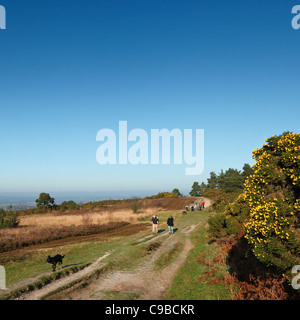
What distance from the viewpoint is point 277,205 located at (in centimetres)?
655

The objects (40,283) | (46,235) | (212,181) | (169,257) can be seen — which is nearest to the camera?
(40,283)

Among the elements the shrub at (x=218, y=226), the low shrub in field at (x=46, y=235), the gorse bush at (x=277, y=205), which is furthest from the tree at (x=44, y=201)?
the gorse bush at (x=277, y=205)

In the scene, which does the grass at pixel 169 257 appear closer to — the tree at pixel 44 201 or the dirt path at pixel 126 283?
the dirt path at pixel 126 283

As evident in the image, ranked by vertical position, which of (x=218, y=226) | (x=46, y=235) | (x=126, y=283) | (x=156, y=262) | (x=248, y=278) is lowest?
(x=46, y=235)

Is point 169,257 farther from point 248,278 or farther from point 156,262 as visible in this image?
point 248,278

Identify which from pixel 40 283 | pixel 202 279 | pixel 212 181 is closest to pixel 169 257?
pixel 202 279

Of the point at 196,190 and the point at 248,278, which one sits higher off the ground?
the point at 248,278

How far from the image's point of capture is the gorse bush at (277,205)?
6363 millimetres

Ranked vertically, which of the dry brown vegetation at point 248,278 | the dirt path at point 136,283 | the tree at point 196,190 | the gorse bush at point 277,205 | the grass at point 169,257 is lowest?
the tree at point 196,190

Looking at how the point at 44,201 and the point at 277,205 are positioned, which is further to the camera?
the point at 44,201

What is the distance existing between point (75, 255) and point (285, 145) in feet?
51.1

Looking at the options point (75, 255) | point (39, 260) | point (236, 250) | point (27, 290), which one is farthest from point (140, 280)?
point (39, 260)
